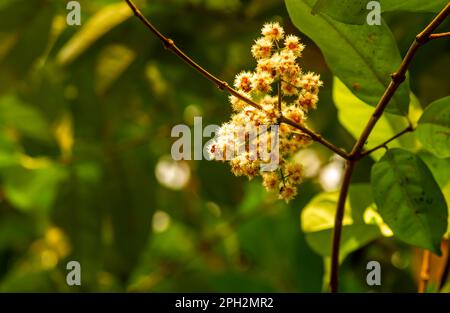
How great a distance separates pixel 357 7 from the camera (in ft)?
2.45

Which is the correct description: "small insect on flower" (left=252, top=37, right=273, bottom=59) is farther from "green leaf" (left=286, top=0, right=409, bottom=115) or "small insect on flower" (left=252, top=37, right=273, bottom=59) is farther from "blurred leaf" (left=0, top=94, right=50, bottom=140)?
"blurred leaf" (left=0, top=94, right=50, bottom=140)

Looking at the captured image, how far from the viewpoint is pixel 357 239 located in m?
1.06

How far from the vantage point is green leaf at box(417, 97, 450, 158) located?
0.82 meters

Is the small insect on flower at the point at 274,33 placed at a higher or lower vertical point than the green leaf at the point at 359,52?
lower

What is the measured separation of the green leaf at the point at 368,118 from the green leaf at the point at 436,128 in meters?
0.11

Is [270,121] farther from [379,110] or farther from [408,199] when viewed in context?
[408,199]

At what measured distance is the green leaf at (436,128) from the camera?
0.82 m

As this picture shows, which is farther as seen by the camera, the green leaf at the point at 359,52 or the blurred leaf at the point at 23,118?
the blurred leaf at the point at 23,118

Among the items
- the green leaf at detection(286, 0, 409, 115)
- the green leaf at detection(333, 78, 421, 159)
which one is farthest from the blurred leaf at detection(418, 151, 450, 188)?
the green leaf at detection(286, 0, 409, 115)

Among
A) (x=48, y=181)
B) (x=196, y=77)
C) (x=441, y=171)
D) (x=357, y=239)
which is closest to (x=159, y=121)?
(x=196, y=77)

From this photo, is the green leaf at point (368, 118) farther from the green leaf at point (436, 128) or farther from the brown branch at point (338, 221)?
the brown branch at point (338, 221)

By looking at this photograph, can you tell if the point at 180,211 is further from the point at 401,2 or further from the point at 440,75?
the point at 401,2

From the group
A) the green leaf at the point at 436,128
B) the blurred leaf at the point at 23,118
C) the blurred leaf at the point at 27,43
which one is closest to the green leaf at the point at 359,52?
the green leaf at the point at 436,128

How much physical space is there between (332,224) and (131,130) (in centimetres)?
111
